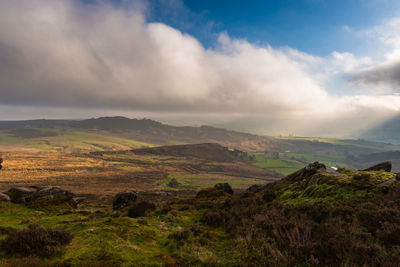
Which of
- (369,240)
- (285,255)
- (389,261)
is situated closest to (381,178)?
(369,240)

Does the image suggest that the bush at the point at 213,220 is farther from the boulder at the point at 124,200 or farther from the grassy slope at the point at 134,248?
the boulder at the point at 124,200

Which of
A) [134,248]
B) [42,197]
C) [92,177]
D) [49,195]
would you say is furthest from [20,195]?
[92,177]

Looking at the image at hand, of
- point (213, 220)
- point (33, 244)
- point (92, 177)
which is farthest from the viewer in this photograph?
point (92, 177)

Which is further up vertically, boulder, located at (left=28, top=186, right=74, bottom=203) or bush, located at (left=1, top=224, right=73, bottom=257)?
bush, located at (left=1, top=224, right=73, bottom=257)

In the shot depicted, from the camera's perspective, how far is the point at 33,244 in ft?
24.0

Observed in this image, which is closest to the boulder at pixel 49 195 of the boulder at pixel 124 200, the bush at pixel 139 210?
the boulder at pixel 124 200

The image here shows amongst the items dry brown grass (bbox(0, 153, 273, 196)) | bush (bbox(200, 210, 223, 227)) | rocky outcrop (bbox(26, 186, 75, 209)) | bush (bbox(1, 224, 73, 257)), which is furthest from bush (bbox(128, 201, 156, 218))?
dry brown grass (bbox(0, 153, 273, 196))

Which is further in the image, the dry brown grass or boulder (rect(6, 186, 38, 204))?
the dry brown grass

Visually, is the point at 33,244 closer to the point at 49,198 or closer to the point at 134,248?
the point at 134,248

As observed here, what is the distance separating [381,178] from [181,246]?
18.0 metres

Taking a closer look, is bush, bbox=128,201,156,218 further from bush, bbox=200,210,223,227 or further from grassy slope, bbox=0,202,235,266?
grassy slope, bbox=0,202,235,266

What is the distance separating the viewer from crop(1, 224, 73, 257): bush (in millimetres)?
7046

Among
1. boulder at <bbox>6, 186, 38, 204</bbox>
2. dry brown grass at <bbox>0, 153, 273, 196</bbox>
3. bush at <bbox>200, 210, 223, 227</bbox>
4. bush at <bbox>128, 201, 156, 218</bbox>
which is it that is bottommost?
dry brown grass at <bbox>0, 153, 273, 196</bbox>

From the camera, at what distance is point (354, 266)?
6016mm
